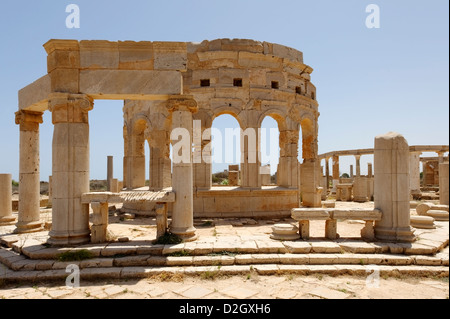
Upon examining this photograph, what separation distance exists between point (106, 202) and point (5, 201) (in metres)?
5.65

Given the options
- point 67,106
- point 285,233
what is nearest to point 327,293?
point 285,233

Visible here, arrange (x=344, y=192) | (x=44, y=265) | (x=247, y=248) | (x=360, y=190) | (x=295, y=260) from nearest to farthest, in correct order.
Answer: (x=44, y=265) < (x=295, y=260) < (x=247, y=248) < (x=360, y=190) < (x=344, y=192)

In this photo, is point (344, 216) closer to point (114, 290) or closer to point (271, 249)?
point (271, 249)

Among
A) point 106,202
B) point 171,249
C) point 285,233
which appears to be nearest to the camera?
point 171,249

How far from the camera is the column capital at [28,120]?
26.8ft

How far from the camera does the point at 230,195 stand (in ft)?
36.8

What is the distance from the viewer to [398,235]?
6645 millimetres

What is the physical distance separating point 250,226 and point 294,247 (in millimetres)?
3614

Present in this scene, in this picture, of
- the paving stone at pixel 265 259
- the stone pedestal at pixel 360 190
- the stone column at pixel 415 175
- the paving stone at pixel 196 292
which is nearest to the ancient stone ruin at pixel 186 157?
the paving stone at pixel 265 259

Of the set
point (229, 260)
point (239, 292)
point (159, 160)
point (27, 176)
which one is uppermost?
point (159, 160)

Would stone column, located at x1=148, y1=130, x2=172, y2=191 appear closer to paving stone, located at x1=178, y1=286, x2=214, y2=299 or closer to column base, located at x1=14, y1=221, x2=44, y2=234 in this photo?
column base, located at x1=14, y1=221, x2=44, y2=234

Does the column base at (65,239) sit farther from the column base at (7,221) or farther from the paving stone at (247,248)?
the column base at (7,221)

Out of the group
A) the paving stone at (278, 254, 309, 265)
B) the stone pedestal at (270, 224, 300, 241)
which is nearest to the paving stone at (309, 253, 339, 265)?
the paving stone at (278, 254, 309, 265)
